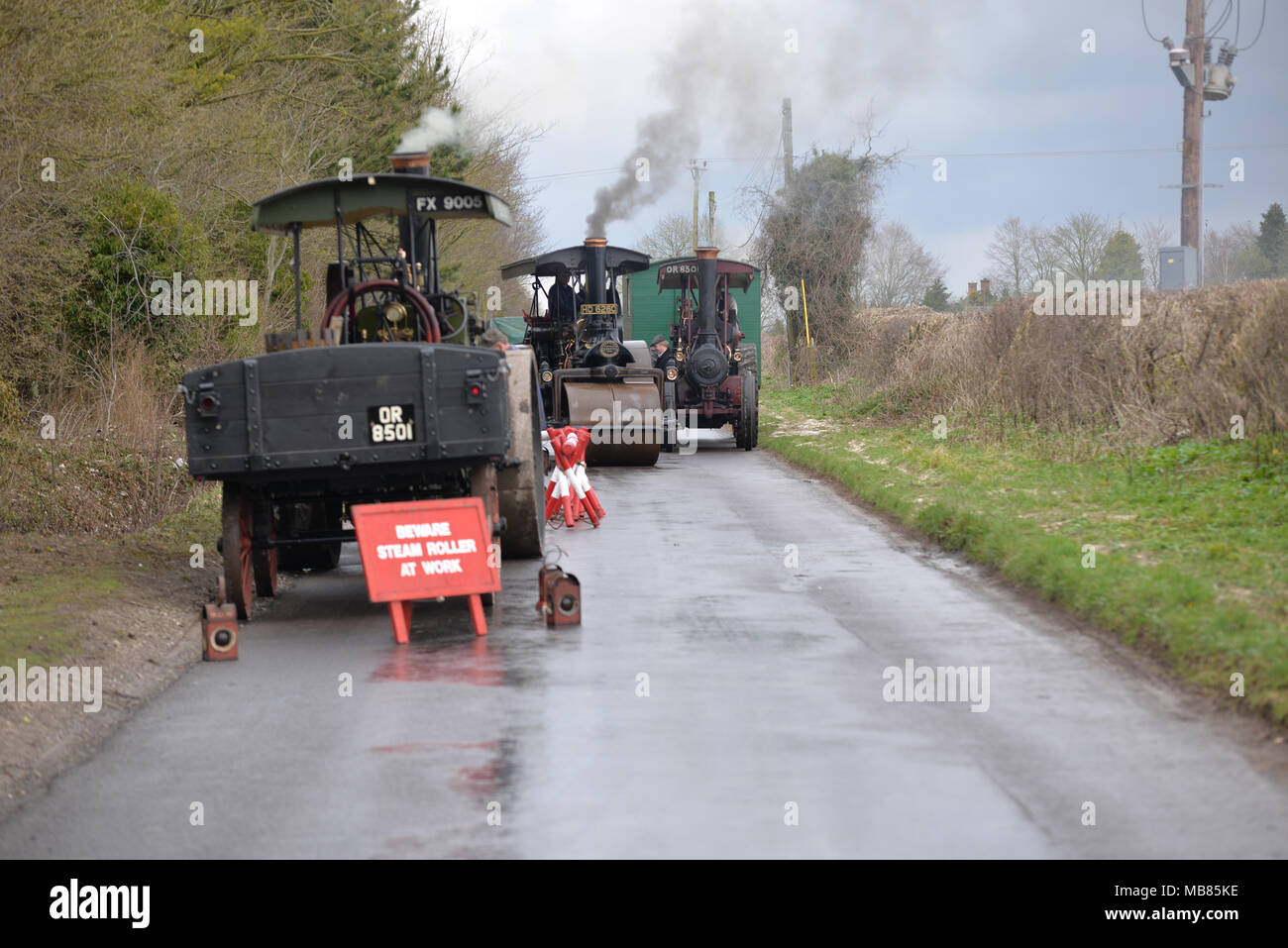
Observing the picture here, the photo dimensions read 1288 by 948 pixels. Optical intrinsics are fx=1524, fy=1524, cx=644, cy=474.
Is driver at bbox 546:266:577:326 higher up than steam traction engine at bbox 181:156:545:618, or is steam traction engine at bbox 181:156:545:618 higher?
driver at bbox 546:266:577:326

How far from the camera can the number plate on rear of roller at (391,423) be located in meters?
9.83

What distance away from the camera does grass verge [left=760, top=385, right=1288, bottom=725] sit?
8195mm

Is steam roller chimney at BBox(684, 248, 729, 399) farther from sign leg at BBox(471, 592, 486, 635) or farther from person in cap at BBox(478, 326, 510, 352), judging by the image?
sign leg at BBox(471, 592, 486, 635)

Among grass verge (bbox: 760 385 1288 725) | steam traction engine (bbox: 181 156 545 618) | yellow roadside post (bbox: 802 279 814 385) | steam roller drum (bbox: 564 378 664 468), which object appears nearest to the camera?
grass verge (bbox: 760 385 1288 725)

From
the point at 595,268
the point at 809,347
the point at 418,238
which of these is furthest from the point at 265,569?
the point at 809,347

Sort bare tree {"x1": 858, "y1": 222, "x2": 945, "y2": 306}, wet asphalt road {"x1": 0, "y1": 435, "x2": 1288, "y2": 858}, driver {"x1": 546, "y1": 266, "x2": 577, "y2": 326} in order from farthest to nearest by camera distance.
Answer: bare tree {"x1": 858, "y1": 222, "x2": 945, "y2": 306}
driver {"x1": 546, "y1": 266, "x2": 577, "y2": 326}
wet asphalt road {"x1": 0, "y1": 435, "x2": 1288, "y2": 858}

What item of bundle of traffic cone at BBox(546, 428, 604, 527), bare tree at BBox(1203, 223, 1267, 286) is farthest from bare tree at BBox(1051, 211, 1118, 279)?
bundle of traffic cone at BBox(546, 428, 604, 527)

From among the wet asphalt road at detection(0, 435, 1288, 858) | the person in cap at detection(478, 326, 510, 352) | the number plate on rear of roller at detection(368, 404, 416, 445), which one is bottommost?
the wet asphalt road at detection(0, 435, 1288, 858)

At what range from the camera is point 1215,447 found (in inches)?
590

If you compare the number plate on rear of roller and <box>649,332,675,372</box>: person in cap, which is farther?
<box>649,332,675,372</box>: person in cap

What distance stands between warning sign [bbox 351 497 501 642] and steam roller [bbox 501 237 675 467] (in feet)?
38.3

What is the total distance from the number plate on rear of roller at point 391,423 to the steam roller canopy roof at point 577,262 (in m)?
14.7

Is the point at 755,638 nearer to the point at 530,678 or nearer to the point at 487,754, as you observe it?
the point at 530,678

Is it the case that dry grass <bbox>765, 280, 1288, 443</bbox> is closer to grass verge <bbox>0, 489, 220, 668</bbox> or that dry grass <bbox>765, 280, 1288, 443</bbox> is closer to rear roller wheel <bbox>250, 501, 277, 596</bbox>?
rear roller wheel <bbox>250, 501, 277, 596</bbox>
